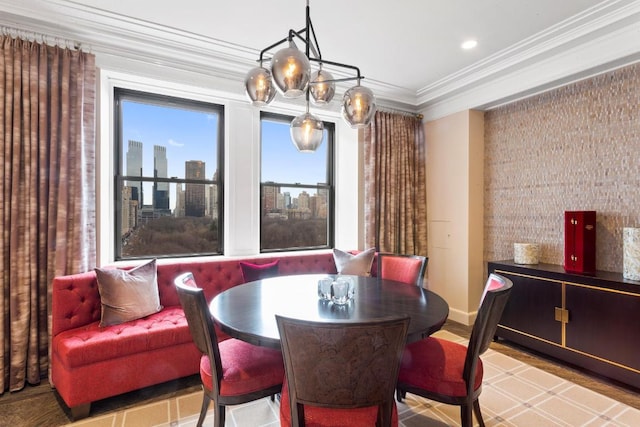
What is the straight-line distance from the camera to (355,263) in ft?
11.4

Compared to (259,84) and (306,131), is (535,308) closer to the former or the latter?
(306,131)

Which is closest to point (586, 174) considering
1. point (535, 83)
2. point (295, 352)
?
point (535, 83)

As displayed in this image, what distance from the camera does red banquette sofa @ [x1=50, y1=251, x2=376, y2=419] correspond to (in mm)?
2143

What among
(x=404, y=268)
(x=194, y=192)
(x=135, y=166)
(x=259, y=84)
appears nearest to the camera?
(x=259, y=84)

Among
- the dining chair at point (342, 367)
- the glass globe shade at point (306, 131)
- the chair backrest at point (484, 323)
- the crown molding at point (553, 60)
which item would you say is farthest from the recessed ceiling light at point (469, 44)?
the dining chair at point (342, 367)

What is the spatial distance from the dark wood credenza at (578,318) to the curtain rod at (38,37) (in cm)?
439

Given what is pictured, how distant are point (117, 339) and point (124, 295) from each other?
1.26ft

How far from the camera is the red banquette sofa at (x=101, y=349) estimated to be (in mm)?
2143

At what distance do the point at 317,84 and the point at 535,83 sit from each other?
7.83 ft

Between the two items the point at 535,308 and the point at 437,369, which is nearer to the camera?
the point at 437,369

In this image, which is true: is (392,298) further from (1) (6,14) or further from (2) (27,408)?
(1) (6,14)

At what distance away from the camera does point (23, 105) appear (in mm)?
2516

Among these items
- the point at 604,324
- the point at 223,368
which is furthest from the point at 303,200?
the point at 604,324

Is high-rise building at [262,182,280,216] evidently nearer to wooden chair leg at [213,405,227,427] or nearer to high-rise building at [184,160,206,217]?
high-rise building at [184,160,206,217]
